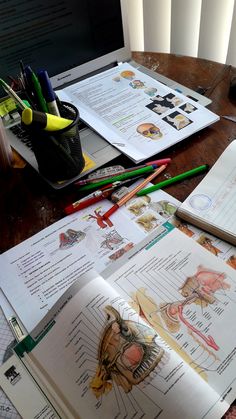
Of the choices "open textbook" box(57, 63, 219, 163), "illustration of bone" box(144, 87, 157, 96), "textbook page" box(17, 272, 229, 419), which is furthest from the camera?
"illustration of bone" box(144, 87, 157, 96)

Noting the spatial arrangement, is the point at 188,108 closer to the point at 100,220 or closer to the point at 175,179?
the point at 175,179

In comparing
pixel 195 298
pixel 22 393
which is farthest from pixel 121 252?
pixel 22 393

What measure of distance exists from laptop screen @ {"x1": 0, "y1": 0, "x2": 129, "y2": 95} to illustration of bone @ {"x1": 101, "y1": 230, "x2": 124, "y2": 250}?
0.42 m

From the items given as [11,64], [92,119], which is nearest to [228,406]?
[92,119]

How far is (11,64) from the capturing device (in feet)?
2.51

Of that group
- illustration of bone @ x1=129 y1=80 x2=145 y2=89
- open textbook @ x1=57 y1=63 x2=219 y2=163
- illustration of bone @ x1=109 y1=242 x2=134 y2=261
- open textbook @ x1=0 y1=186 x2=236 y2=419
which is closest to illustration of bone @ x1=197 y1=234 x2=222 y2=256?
open textbook @ x1=0 y1=186 x2=236 y2=419

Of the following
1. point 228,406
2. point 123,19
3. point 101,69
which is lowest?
point 228,406

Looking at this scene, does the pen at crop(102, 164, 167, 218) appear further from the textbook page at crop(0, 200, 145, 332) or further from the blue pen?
the blue pen

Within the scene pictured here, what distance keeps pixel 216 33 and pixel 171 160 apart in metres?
0.80

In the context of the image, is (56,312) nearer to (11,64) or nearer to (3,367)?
(3,367)

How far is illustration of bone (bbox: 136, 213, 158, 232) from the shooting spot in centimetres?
61

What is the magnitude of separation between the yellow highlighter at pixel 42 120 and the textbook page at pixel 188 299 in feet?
0.81

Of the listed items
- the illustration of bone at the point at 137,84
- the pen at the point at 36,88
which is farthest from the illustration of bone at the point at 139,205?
the illustration of bone at the point at 137,84

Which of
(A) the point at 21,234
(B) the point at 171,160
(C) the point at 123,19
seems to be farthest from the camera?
(C) the point at 123,19
